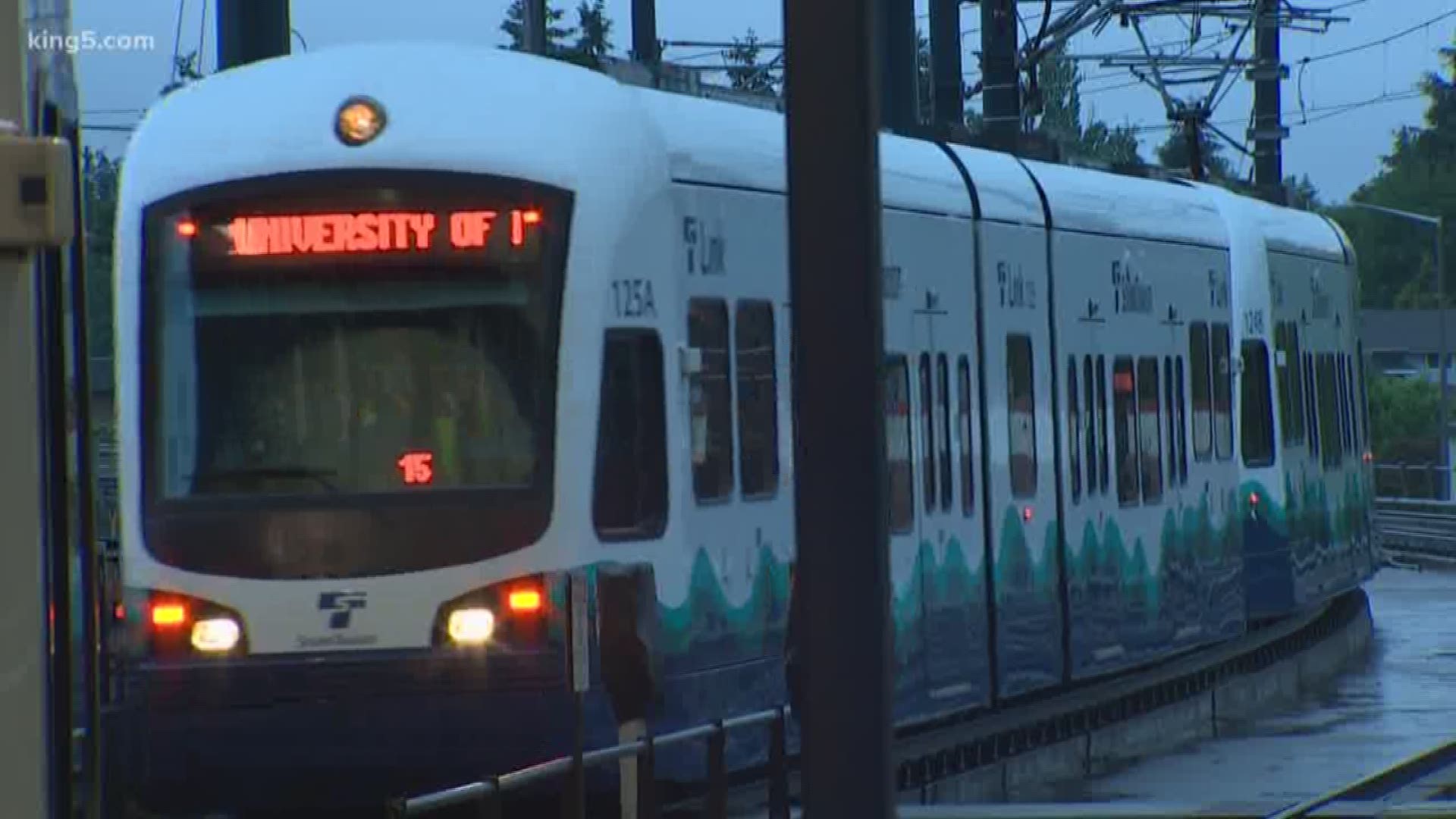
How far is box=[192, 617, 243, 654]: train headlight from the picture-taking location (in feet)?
Result: 40.8

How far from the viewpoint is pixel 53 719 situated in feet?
9.85

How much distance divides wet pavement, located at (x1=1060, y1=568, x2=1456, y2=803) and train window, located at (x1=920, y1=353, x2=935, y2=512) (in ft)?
6.22

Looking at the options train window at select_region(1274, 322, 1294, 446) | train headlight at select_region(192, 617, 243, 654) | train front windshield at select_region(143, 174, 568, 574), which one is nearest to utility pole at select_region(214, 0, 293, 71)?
train front windshield at select_region(143, 174, 568, 574)

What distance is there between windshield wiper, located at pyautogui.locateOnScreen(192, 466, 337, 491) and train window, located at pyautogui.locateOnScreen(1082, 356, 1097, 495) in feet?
26.3

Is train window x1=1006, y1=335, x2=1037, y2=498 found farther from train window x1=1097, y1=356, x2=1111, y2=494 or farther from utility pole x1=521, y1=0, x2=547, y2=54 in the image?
utility pole x1=521, y1=0, x2=547, y2=54

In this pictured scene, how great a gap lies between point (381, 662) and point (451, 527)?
1.94 ft

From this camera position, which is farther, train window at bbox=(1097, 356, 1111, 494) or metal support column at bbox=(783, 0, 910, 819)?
train window at bbox=(1097, 356, 1111, 494)

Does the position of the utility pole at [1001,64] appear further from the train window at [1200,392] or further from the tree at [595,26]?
the tree at [595,26]

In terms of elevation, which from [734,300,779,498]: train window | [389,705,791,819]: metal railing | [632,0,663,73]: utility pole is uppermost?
[632,0,663,73]: utility pole

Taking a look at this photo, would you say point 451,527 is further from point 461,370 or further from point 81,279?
point 81,279

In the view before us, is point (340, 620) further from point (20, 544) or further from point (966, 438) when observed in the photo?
point (20, 544)

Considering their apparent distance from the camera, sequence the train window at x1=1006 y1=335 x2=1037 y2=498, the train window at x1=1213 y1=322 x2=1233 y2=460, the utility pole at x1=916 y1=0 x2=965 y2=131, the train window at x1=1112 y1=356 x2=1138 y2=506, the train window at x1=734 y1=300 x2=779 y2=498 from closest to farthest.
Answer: the train window at x1=734 y1=300 x2=779 y2=498 → the train window at x1=1006 y1=335 x2=1037 y2=498 → the train window at x1=1112 y1=356 x2=1138 y2=506 → the train window at x1=1213 y1=322 x2=1233 y2=460 → the utility pole at x1=916 y1=0 x2=965 y2=131

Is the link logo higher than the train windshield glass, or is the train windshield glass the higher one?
the train windshield glass

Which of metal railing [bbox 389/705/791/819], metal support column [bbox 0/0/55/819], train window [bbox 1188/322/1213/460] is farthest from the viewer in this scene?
train window [bbox 1188/322/1213/460]
